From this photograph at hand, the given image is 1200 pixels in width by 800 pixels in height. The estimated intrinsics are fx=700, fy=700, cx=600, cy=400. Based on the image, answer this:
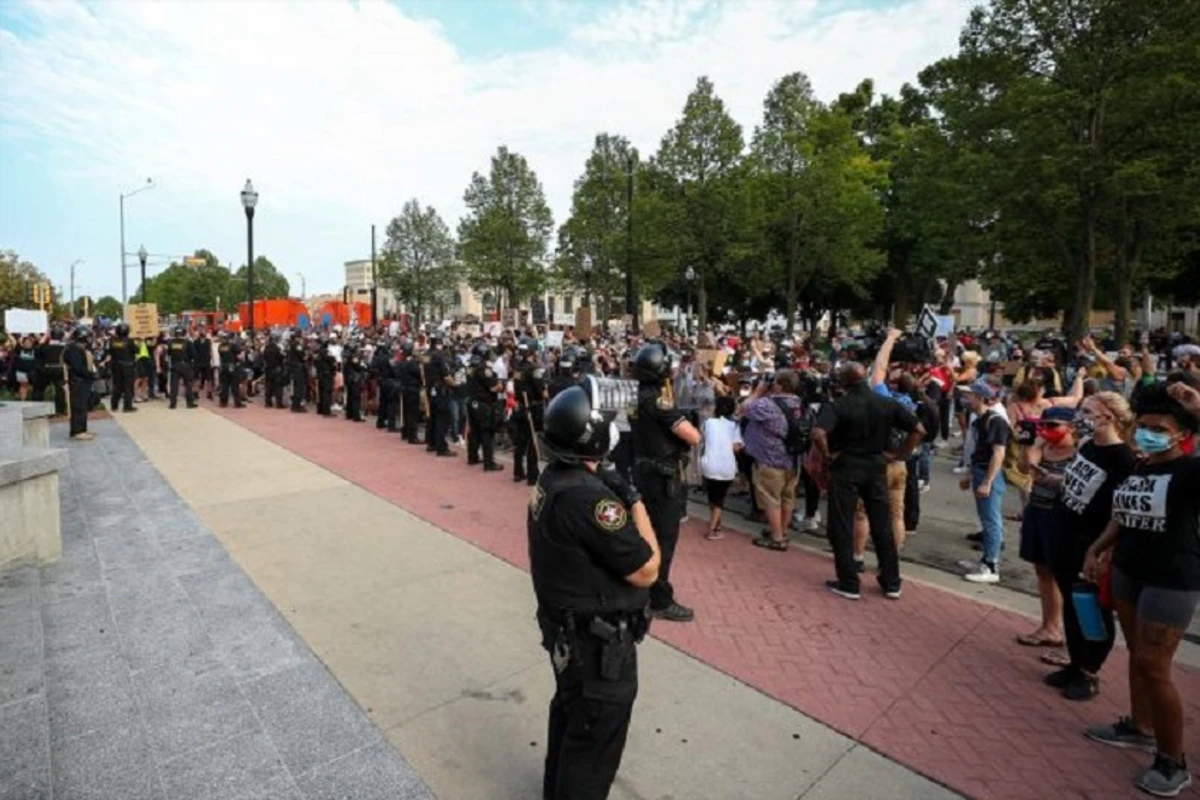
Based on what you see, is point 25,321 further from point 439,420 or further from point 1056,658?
point 1056,658

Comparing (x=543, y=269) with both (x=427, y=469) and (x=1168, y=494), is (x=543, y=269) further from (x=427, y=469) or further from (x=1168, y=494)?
(x=1168, y=494)

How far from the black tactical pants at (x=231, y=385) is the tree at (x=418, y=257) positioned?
44.6 meters

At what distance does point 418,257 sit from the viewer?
61781mm

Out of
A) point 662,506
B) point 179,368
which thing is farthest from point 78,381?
point 662,506

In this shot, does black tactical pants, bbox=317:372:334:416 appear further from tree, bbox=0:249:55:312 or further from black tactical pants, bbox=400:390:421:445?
tree, bbox=0:249:55:312

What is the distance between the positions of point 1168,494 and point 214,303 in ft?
337

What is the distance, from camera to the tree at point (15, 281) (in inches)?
1368

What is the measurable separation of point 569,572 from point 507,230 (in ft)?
153

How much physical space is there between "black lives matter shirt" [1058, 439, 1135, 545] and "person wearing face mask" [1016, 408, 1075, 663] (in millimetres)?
349

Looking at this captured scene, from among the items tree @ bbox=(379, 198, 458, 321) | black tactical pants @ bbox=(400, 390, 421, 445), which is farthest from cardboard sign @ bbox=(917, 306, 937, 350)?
tree @ bbox=(379, 198, 458, 321)

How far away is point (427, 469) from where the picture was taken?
10648mm

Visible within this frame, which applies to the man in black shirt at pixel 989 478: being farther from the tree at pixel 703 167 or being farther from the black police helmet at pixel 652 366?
the tree at pixel 703 167

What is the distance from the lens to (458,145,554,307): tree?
1868 inches

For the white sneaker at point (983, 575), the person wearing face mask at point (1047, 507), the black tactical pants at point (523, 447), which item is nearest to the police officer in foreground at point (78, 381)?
the black tactical pants at point (523, 447)
